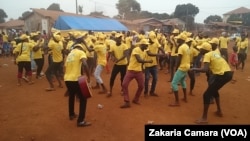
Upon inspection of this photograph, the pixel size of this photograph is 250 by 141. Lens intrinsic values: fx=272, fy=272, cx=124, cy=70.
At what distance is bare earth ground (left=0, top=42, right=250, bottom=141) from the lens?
5.95 meters

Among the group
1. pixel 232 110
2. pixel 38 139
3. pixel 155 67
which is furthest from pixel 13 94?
pixel 232 110

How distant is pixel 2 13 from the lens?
6275cm

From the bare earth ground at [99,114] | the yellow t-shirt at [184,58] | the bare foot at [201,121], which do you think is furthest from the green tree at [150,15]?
the bare foot at [201,121]

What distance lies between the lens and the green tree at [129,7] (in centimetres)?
5722

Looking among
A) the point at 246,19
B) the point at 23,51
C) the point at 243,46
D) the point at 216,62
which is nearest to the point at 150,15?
the point at 246,19

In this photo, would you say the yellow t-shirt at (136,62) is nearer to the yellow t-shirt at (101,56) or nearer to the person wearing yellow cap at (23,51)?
the yellow t-shirt at (101,56)

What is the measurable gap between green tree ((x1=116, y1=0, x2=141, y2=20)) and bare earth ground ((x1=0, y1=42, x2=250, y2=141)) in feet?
159

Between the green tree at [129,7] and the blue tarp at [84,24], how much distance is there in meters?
31.3

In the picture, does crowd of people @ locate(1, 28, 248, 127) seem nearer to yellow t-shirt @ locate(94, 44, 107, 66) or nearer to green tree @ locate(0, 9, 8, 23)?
yellow t-shirt @ locate(94, 44, 107, 66)

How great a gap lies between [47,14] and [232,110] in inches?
1020

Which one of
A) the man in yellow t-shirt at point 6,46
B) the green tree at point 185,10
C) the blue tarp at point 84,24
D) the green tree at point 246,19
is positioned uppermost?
the green tree at point 185,10

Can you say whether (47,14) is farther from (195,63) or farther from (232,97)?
(232,97)

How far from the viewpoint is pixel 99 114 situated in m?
7.20

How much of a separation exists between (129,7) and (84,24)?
36.7 m
